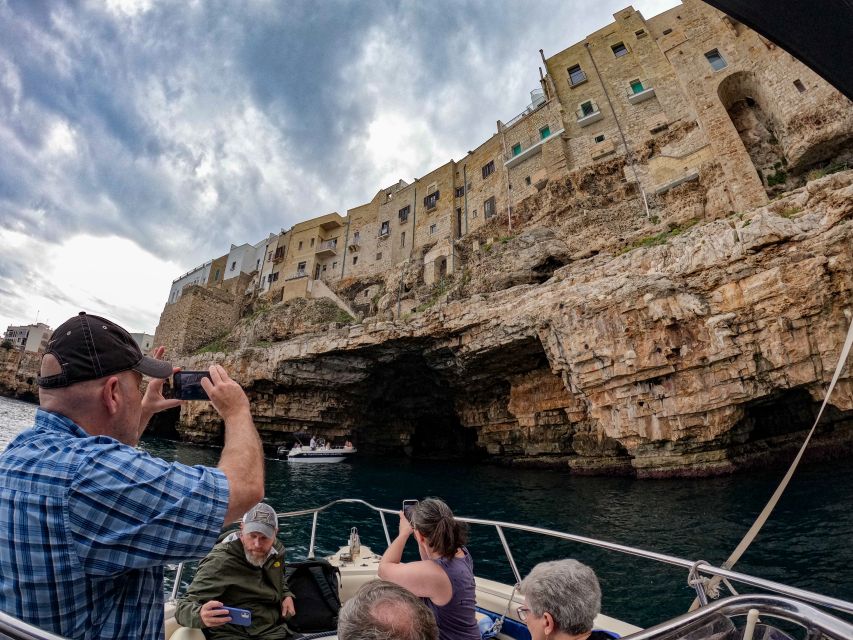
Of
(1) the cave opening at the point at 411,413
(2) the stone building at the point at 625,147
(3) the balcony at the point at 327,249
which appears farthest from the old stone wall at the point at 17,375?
(1) the cave opening at the point at 411,413

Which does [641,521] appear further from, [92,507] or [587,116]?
[587,116]

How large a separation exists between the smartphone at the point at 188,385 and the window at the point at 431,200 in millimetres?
32551

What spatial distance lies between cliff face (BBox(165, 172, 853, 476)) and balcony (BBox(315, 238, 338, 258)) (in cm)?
1936

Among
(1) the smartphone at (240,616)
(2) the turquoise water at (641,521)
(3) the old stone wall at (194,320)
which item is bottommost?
(2) the turquoise water at (641,521)

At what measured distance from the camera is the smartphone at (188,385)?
154 cm

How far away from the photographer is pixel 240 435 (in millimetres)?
1215

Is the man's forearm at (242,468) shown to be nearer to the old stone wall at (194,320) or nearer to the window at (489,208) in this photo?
the window at (489,208)

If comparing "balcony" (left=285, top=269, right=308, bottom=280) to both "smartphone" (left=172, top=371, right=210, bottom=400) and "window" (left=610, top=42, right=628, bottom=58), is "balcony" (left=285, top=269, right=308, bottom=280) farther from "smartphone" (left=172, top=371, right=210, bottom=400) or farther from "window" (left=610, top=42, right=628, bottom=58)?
"smartphone" (left=172, top=371, right=210, bottom=400)

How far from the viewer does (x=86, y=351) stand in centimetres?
113

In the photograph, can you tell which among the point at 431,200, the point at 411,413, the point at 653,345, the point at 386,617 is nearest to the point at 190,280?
the point at 431,200

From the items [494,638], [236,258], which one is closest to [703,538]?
[494,638]

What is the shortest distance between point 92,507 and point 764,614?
1.87 metres

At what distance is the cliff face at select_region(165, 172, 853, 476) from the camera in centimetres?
1048

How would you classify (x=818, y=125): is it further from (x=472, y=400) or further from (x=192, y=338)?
(x=192, y=338)
